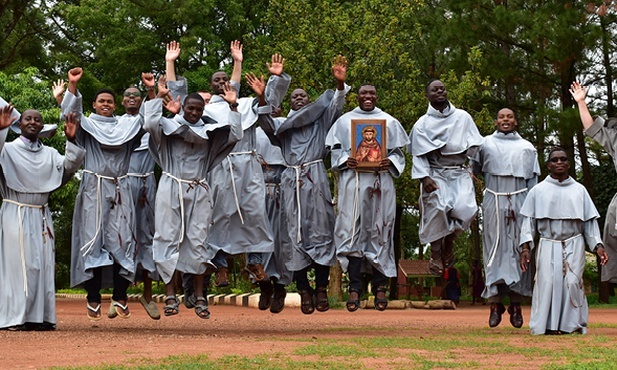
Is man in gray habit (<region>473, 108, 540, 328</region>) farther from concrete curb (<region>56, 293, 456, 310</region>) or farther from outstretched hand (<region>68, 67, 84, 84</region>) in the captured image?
concrete curb (<region>56, 293, 456, 310</region>)

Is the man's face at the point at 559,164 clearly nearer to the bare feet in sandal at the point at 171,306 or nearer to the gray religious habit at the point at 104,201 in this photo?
the bare feet in sandal at the point at 171,306

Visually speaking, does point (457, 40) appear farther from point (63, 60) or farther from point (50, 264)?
point (50, 264)

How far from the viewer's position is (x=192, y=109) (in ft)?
46.0

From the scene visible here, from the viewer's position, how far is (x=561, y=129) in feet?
101

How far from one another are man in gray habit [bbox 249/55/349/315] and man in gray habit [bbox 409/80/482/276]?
3.94 ft

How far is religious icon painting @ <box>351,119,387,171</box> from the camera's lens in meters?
14.5

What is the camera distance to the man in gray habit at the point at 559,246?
1445cm

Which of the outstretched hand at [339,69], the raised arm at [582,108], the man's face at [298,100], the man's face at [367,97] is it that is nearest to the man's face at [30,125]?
the man's face at [298,100]

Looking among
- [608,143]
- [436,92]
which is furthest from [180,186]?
[608,143]

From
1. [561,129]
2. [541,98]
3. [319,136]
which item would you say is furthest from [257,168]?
[541,98]

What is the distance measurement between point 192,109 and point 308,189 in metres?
1.93

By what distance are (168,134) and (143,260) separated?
207 cm

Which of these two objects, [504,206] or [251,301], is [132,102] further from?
[251,301]

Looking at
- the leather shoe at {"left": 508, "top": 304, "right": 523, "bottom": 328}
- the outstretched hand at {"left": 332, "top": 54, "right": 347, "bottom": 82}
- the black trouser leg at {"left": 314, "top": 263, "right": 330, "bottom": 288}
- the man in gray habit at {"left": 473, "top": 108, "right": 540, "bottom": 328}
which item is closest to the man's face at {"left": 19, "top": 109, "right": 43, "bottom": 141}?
the outstretched hand at {"left": 332, "top": 54, "right": 347, "bottom": 82}
